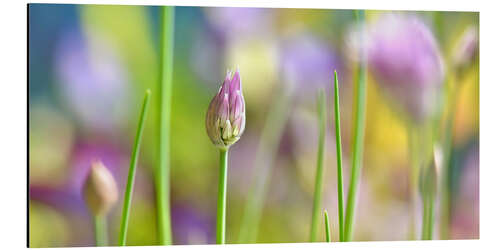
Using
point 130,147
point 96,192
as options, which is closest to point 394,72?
point 130,147

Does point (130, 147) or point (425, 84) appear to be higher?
point (425, 84)

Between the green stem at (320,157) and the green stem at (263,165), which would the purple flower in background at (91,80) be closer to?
the green stem at (263,165)

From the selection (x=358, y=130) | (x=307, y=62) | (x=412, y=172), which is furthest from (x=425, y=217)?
(x=307, y=62)

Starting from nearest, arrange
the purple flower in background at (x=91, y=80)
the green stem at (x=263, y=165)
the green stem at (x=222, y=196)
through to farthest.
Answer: the green stem at (x=222, y=196) → the purple flower in background at (x=91, y=80) → the green stem at (x=263, y=165)

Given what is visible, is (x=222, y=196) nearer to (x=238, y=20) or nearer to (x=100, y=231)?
(x=100, y=231)

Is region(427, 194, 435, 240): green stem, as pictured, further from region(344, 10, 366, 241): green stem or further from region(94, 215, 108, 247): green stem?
region(94, 215, 108, 247): green stem

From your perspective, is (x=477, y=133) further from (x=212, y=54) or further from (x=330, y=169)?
(x=212, y=54)

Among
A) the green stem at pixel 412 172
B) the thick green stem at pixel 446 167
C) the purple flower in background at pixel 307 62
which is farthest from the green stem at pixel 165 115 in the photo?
the thick green stem at pixel 446 167
